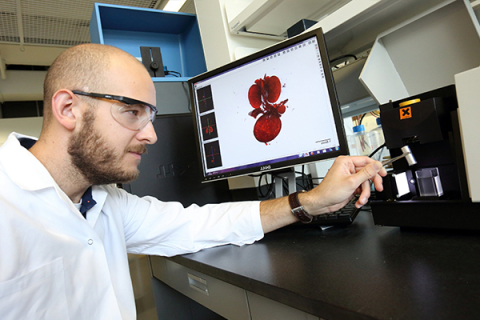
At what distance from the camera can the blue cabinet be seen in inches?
61.0

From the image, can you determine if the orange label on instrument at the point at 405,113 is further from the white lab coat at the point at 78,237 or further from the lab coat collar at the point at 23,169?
the lab coat collar at the point at 23,169

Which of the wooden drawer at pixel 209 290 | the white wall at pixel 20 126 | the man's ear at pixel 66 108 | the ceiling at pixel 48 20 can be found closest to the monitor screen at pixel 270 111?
the wooden drawer at pixel 209 290

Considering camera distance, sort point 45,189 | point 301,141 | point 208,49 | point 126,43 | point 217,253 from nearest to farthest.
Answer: point 45,189 → point 217,253 → point 301,141 → point 208,49 → point 126,43

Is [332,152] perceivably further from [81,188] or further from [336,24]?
[81,188]

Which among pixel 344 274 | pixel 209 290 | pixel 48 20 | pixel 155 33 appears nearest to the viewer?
pixel 344 274

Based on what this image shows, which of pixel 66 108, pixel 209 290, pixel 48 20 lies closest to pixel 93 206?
pixel 66 108

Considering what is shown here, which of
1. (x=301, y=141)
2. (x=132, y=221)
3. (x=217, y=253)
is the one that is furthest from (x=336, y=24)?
(x=132, y=221)

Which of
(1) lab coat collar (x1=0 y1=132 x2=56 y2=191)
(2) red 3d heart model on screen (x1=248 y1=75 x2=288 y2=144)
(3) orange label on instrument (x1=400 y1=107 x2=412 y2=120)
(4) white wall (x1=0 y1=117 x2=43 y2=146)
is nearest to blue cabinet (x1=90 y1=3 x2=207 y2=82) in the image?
(2) red 3d heart model on screen (x1=248 y1=75 x2=288 y2=144)

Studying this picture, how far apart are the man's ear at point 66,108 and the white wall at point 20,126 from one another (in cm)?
493

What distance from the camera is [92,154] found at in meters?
0.81

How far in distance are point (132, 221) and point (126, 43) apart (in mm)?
1160

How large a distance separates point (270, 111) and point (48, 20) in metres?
3.51

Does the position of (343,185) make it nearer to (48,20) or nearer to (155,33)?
(155,33)

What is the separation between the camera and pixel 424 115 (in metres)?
0.63
